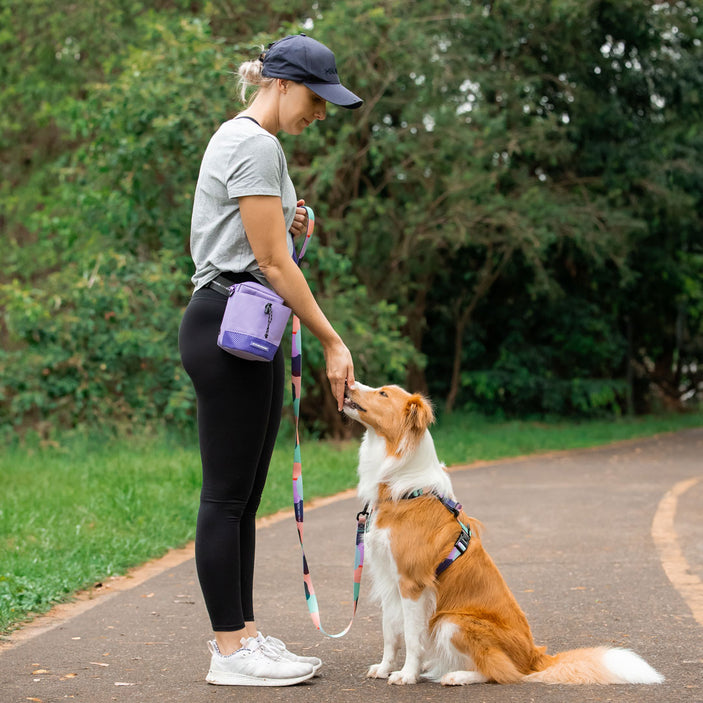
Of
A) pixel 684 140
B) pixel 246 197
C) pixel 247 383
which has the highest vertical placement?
pixel 684 140

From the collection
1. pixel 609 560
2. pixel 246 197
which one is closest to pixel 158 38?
pixel 609 560

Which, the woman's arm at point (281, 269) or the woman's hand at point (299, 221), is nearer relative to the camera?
the woman's arm at point (281, 269)

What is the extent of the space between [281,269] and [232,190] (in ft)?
1.25

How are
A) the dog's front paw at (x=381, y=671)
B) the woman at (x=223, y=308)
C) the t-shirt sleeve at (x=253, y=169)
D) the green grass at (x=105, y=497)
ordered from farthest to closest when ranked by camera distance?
the green grass at (x=105, y=497)
the dog's front paw at (x=381, y=671)
the woman at (x=223, y=308)
the t-shirt sleeve at (x=253, y=169)

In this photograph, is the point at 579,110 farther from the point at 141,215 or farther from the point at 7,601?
A: the point at 7,601

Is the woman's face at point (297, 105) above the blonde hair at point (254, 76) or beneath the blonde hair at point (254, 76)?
beneath

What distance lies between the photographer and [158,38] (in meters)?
18.1

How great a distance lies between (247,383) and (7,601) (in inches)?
106

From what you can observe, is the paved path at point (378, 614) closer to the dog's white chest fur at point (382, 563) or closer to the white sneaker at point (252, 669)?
the white sneaker at point (252, 669)

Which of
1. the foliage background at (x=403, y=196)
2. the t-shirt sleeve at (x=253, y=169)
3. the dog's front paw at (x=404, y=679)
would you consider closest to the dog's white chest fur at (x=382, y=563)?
the dog's front paw at (x=404, y=679)

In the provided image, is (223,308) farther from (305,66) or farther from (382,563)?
(382,563)

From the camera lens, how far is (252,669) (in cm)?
421

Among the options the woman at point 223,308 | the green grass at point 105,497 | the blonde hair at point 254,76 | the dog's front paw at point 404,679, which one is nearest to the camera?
the woman at point 223,308

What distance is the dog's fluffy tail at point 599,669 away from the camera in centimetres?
418
